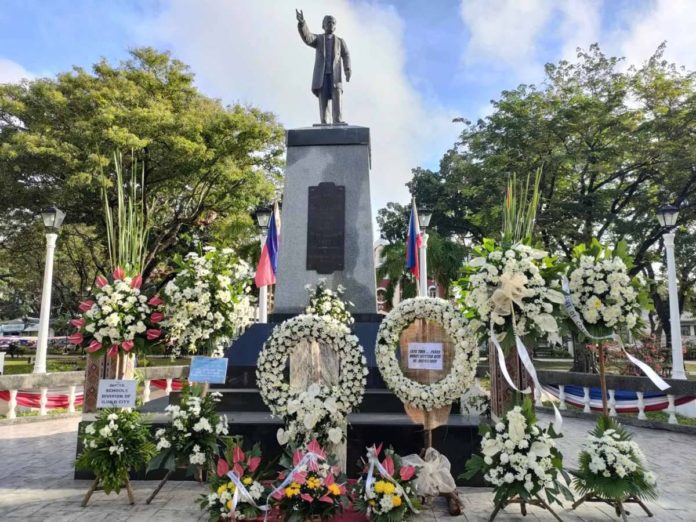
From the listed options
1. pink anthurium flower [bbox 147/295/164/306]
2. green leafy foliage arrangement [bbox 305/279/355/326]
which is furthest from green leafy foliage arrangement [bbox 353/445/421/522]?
green leafy foliage arrangement [bbox 305/279/355/326]

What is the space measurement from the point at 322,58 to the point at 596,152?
13862 mm

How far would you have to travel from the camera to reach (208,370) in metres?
5.38

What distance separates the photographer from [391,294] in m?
25.7

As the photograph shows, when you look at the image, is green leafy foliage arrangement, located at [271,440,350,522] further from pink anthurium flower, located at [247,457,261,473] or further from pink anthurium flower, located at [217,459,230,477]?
pink anthurium flower, located at [217,459,230,477]

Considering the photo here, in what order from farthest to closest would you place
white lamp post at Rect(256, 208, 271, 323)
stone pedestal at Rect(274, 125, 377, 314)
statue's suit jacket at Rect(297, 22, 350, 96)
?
1. white lamp post at Rect(256, 208, 271, 323)
2. statue's suit jacket at Rect(297, 22, 350, 96)
3. stone pedestal at Rect(274, 125, 377, 314)

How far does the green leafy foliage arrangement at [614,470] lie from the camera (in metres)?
4.66

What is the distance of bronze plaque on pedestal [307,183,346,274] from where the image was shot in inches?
369

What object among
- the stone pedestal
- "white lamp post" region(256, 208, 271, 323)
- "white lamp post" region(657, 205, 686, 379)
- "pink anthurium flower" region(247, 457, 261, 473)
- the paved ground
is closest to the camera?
"pink anthurium flower" region(247, 457, 261, 473)

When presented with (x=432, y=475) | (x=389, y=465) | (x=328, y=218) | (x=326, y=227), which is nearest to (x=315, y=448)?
(x=389, y=465)

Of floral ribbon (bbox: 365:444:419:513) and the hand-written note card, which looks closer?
floral ribbon (bbox: 365:444:419:513)

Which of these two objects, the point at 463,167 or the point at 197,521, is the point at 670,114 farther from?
the point at 197,521

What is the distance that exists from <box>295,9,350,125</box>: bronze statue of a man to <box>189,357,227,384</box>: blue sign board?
6.62 meters

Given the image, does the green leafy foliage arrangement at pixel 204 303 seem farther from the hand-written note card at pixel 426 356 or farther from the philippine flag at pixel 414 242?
the philippine flag at pixel 414 242

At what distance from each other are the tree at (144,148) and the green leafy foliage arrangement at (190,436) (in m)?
11.5
